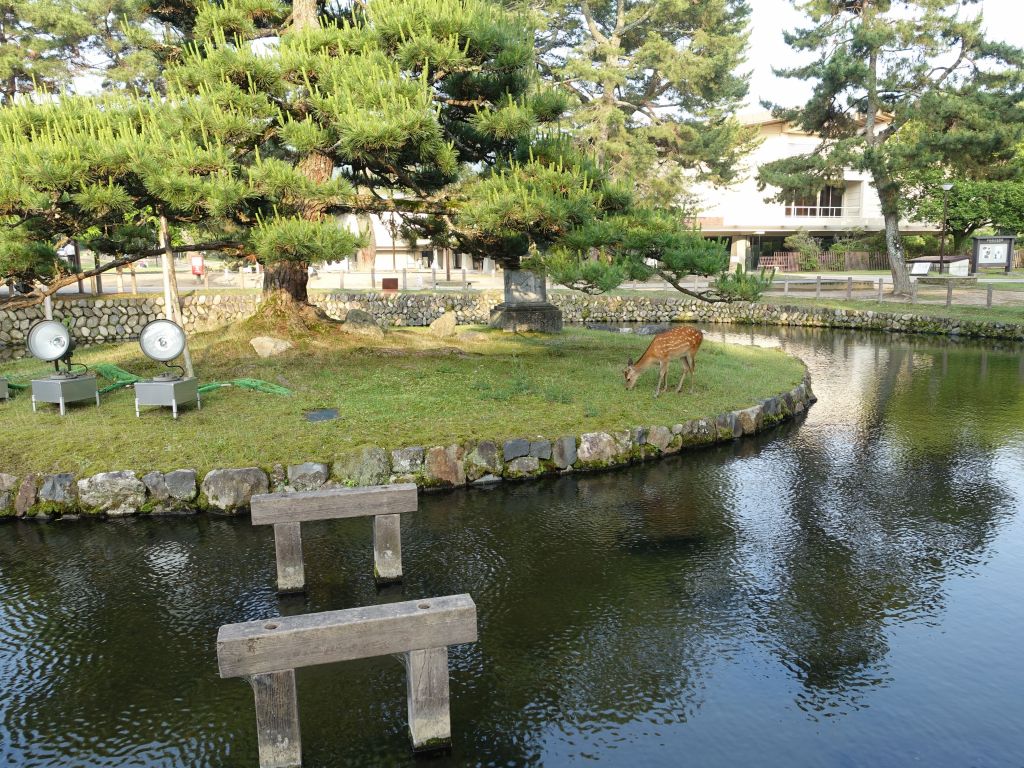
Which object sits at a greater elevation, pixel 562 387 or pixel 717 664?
pixel 562 387

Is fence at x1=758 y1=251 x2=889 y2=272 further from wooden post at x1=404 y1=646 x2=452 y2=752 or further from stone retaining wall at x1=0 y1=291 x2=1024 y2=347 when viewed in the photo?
wooden post at x1=404 y1=646 x2=452 y2=752

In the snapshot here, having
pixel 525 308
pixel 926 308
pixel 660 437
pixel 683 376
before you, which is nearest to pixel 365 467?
pixel 660 437

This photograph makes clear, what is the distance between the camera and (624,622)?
6211 mm

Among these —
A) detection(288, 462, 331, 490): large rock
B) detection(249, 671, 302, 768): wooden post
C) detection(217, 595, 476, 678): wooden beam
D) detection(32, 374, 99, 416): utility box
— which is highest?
detection(32, 374, 99, 416): utility box

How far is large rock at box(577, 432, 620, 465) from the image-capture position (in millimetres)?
10203

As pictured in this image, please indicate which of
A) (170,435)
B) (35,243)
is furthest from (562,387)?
(35,243)

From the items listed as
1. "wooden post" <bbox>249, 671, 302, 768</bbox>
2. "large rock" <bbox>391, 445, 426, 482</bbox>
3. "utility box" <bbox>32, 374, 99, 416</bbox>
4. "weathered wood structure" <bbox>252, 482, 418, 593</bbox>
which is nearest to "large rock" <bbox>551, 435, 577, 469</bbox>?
"large rock" <bbox>391, 445, 426, 482</bbox>

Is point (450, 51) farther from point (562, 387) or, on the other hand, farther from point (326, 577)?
point (326, 577)

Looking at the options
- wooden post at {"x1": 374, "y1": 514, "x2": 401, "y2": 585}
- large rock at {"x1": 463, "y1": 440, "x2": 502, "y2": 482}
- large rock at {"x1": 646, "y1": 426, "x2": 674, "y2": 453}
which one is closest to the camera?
wooden post at {"x1": 374, "y1": 514, "x2": 401, "y2": 585}

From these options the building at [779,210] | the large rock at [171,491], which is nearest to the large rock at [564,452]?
the large rock at [171,491]

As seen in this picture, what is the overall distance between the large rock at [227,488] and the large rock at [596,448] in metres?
4.18

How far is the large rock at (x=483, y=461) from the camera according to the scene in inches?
379

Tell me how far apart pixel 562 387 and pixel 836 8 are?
23.7 m

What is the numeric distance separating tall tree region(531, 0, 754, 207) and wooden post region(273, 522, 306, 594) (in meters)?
27.2
